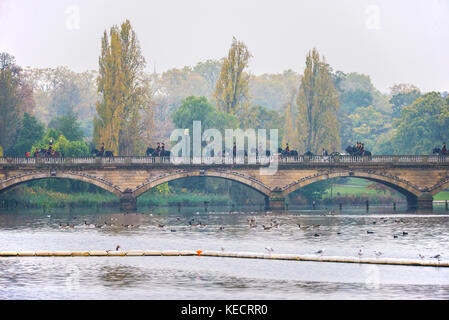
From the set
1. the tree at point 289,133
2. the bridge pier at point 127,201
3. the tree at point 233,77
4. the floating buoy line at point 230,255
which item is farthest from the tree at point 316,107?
the floating buoy line at point 230,255

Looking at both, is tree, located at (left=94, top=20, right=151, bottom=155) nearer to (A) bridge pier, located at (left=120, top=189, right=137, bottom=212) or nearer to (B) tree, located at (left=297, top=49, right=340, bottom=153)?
(A) bridge pier, located at (left=120, top=189, right=137, bottom=212)

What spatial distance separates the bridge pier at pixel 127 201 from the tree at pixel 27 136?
26145mm

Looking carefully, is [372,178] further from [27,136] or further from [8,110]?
[8,110]

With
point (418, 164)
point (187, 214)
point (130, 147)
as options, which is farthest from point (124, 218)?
point (418, 164)

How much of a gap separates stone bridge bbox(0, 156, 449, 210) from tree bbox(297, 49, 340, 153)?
2072 centimetres

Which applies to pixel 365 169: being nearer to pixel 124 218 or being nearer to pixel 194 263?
pixel 124 218

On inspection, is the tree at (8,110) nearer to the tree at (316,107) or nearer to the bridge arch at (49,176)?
the bridge arch at (49,176)

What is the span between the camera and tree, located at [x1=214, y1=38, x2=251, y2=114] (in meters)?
114

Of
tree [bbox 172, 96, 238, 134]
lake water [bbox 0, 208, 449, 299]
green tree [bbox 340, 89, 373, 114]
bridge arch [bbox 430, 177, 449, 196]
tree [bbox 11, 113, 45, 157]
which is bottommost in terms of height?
lake water [bbox 0, 208, 449, 299]

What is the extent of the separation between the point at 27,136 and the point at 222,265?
77.4 metres

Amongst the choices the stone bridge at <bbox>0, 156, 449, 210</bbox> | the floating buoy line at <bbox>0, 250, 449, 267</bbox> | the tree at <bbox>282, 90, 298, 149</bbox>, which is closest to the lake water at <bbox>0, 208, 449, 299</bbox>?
the floating buoy line at <bbox>0, 250, 449, 267</bbox>

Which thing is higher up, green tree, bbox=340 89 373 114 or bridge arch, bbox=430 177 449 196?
green tree, bbox=340 89 373 114

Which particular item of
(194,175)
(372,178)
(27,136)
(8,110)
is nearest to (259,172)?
(194,175)

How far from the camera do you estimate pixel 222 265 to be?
4406 cm
